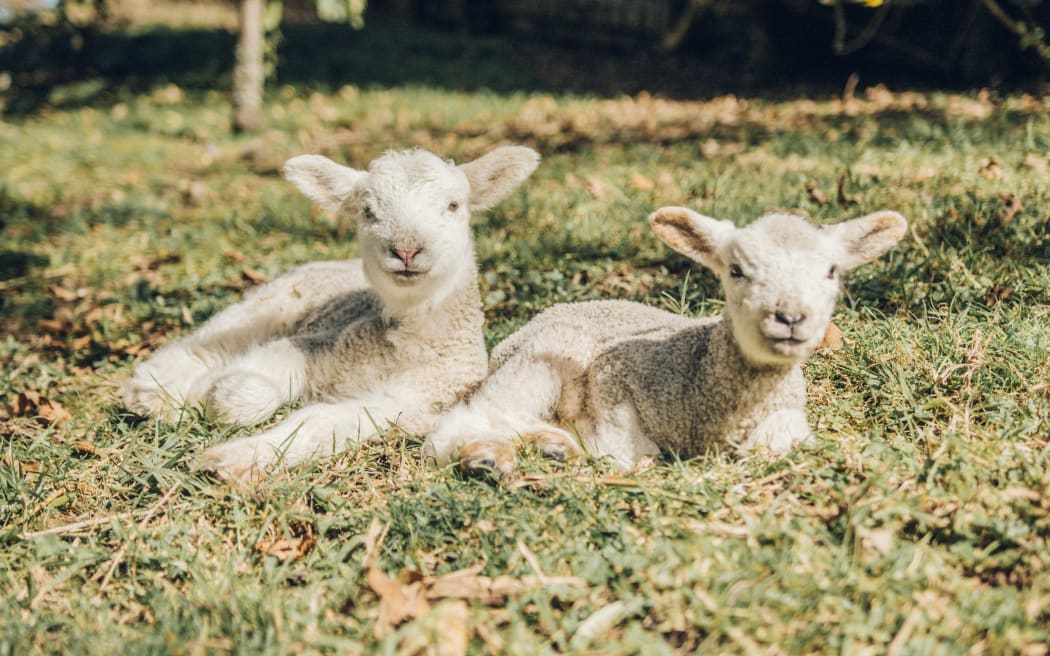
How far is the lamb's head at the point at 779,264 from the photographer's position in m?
3.19

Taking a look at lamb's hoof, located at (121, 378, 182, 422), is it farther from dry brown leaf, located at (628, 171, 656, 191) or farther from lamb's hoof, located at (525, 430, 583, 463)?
dry brown leaf, located at (628, 171, 656, 191)

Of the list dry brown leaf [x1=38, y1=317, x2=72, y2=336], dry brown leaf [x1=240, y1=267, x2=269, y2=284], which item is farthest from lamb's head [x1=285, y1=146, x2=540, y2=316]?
dry brown leaf [x1=38, y1=317, x2=72, y2=336]

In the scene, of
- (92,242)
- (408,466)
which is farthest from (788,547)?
(92,242)

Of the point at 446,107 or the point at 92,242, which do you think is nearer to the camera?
the point at 92,242

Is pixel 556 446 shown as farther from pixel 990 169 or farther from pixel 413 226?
pixel 990 169

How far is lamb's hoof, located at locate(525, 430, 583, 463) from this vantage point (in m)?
3.63

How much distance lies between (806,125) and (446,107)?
179 inches

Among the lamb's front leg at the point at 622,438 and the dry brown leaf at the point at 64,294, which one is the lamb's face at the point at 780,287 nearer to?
the lamb's front leg at the point at 622,438

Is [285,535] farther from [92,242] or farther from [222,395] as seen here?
[92,242]

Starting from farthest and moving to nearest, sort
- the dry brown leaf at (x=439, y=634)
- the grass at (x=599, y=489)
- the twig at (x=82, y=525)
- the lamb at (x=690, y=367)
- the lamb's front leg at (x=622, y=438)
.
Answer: the lamb's front leg at (x=622, y=438)
the twig at (x=82, y=525)
the lamb at (x=690, y=367)
the grass at (x=599, y=489)
the dry brown leaf at (x=439, y=634)

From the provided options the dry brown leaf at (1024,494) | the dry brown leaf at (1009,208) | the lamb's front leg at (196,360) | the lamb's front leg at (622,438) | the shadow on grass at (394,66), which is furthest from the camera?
the shadow on grass at (394,66)

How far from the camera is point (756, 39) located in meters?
12.4

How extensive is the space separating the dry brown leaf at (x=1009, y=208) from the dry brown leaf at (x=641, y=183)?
2526 millimetres

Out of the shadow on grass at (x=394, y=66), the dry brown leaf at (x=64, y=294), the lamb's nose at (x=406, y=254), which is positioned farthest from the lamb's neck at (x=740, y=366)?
the shadow on grass at (x=394, y=66)
